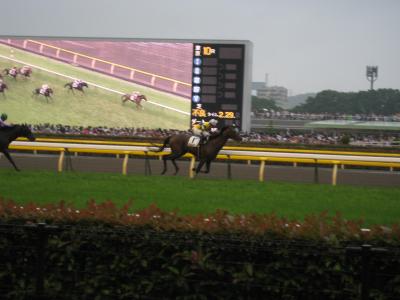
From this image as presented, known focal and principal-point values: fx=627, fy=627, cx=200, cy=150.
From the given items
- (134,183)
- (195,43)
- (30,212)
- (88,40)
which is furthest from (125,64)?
(30,212)

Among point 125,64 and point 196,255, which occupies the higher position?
point 125,64

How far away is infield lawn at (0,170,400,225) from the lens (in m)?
6.54

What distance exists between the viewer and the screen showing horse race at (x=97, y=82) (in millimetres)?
23156

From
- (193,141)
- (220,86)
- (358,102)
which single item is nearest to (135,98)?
(220,86)

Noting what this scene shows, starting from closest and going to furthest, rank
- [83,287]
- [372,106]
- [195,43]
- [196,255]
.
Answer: [196,255] < [83,287] < [195,43] < [372,106]

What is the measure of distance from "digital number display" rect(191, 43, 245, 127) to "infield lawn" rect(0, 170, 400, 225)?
1134cm

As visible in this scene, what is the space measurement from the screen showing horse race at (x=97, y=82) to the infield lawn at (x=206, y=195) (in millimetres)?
13588

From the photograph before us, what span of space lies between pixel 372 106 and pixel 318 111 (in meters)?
8.27

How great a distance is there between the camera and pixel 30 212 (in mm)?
3994

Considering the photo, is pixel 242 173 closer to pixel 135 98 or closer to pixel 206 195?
pixel 206 195

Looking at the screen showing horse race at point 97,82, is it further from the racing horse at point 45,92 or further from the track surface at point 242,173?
the track surface at point 242,173

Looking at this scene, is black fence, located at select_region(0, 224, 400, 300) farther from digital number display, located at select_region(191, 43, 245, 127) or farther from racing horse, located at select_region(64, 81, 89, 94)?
racing horse, located at select_region(64, 81, 89, 94)

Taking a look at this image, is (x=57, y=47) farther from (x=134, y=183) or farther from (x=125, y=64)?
(x=134, y=183)

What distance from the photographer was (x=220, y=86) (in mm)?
20828
